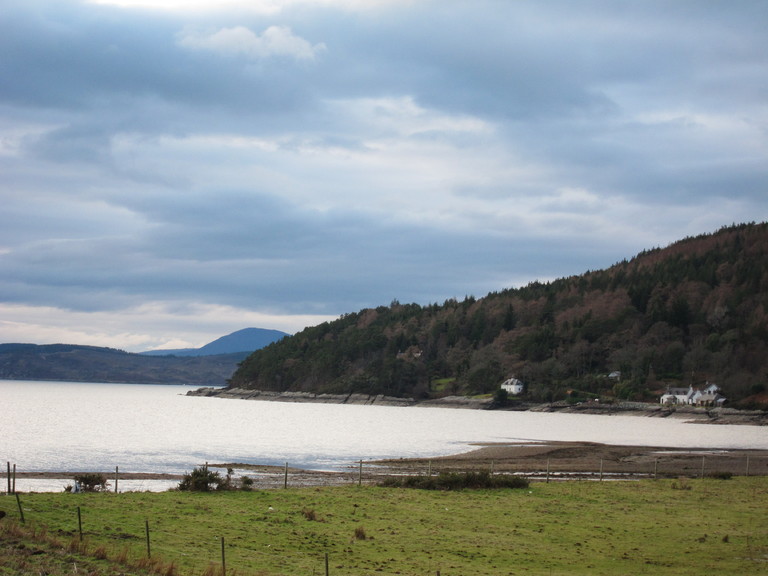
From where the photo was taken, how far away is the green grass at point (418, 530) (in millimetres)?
25266

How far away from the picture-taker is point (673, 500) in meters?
41.3

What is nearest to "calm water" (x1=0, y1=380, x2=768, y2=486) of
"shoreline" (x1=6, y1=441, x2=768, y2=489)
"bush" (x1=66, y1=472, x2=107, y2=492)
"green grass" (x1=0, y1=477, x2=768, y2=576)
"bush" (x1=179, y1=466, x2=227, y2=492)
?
"shoreline" (x1=6, y1=441, x2=768, y2=489)

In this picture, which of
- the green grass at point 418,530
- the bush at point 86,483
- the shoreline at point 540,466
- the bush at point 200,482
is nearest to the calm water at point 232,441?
the shoreline at point 540,466

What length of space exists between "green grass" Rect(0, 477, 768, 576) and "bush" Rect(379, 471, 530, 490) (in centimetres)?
150

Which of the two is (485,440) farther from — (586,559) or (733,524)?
(586,559)

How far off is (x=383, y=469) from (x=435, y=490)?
1969 centimetres

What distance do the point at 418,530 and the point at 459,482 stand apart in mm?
13175

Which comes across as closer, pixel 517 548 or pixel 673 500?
pixel 517 548

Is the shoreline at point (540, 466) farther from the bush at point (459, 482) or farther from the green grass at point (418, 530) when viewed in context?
the green grass at point (418, 530)

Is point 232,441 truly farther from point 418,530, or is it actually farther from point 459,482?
point 418,530

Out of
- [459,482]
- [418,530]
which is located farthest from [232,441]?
[418,530]

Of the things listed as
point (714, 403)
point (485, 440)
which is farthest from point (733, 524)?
point (714, 403)

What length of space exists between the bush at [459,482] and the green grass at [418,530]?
1.50 metres

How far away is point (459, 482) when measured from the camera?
44.1m
